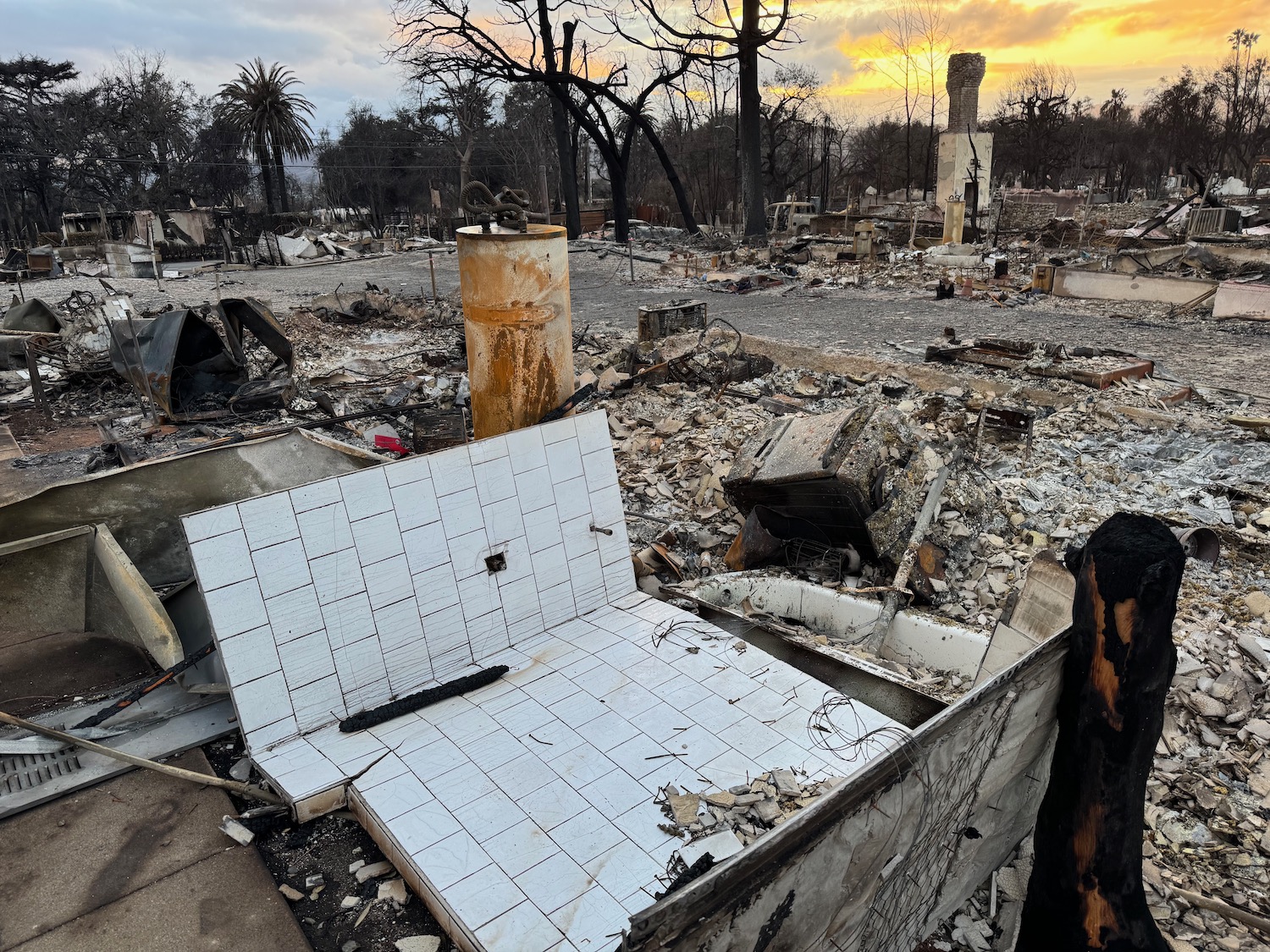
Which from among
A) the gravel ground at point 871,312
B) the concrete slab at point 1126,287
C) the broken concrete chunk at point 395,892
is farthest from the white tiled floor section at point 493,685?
the concrete slab at point 1126,287

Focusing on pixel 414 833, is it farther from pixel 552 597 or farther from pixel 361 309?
pixel 361 309

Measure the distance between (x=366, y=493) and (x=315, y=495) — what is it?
0.19m

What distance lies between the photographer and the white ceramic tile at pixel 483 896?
81.7 inches

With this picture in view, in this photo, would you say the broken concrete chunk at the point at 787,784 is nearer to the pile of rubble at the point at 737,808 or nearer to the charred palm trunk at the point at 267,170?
the pile of rubble at the point at 737,808

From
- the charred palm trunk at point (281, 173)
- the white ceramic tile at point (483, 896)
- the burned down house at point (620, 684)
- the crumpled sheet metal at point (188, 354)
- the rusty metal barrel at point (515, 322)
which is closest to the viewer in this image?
the burned down house at point (620, 684)

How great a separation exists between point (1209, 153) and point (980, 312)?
87.1 ft

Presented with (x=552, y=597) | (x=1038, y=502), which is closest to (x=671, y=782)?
(x=552, y=597)

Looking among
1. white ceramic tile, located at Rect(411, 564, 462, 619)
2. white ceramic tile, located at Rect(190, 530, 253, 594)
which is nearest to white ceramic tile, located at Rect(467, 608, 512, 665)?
white ceramic tile, located at Rect(411, 564, 462, 619)

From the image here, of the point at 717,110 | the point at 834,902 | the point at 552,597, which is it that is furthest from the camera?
the point at 717,110

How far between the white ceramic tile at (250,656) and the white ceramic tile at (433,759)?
1.83 ft

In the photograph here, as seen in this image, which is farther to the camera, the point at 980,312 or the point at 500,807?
the point at 980,312

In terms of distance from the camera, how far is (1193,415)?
22.4ft

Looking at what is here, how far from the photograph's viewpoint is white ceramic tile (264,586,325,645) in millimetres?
2672

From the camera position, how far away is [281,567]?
8.81 feet
